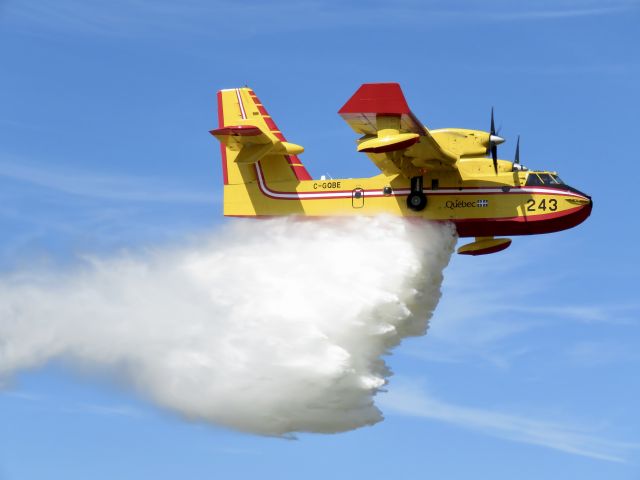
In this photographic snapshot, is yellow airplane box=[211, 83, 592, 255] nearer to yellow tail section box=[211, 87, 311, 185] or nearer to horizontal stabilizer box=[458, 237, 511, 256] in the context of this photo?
yellow tail section box=[211, 87, 311, 185]

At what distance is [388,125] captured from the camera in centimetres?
3306

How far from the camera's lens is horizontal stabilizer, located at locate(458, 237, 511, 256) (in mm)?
36875

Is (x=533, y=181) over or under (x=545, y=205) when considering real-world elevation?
over

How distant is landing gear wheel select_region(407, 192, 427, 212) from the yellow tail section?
3.29 metres

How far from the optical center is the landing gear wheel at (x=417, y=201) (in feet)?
115

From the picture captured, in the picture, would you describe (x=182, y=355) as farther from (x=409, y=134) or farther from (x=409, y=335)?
(x=409, y=134)

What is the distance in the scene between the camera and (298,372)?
33.6 metres

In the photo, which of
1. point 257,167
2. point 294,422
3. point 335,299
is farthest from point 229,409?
point 257,167

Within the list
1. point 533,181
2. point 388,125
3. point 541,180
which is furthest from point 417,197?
point 541,180

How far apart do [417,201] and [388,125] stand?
2.96 meters

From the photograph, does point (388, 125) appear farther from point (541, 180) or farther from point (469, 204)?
point (541, 180)

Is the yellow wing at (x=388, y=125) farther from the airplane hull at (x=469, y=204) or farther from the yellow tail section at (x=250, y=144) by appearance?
the yellow tail section at (x=250, y=144)

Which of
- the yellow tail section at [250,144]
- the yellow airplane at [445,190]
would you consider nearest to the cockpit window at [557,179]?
the yellow airplane at [445,190]

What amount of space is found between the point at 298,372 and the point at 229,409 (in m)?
2.05
